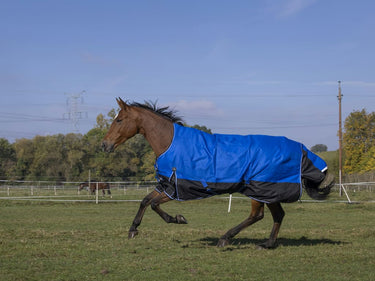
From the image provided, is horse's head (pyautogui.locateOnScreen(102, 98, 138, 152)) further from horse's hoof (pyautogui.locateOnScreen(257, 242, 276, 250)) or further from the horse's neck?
horse's hoof (pyautogui.locateOnScreen(257, 242, 276, 250))

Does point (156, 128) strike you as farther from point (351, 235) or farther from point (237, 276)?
point (351, 235)

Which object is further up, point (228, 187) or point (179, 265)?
point (228, 187)

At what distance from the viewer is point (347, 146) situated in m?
57.0

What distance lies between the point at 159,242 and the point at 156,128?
2078mm

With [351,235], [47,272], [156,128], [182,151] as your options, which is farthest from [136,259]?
[351,235]

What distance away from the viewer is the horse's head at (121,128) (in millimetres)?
7758

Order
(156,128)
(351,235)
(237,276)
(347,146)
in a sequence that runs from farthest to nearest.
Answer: (347,146)
(351,235)
(156,128)
(237,276)

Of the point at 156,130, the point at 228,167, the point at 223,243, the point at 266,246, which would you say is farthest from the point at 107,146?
Result: the point at 266,246

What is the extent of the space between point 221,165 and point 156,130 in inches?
52.6

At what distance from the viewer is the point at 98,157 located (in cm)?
5578

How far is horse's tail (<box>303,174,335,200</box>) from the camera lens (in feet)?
25.8

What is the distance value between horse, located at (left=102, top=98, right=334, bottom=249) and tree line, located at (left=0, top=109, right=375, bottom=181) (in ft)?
149

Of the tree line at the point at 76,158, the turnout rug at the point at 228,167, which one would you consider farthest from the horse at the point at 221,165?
the tree line at the point at 76,158

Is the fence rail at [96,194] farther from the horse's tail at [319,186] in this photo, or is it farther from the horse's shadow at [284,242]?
the horse's tail at [319,186]
